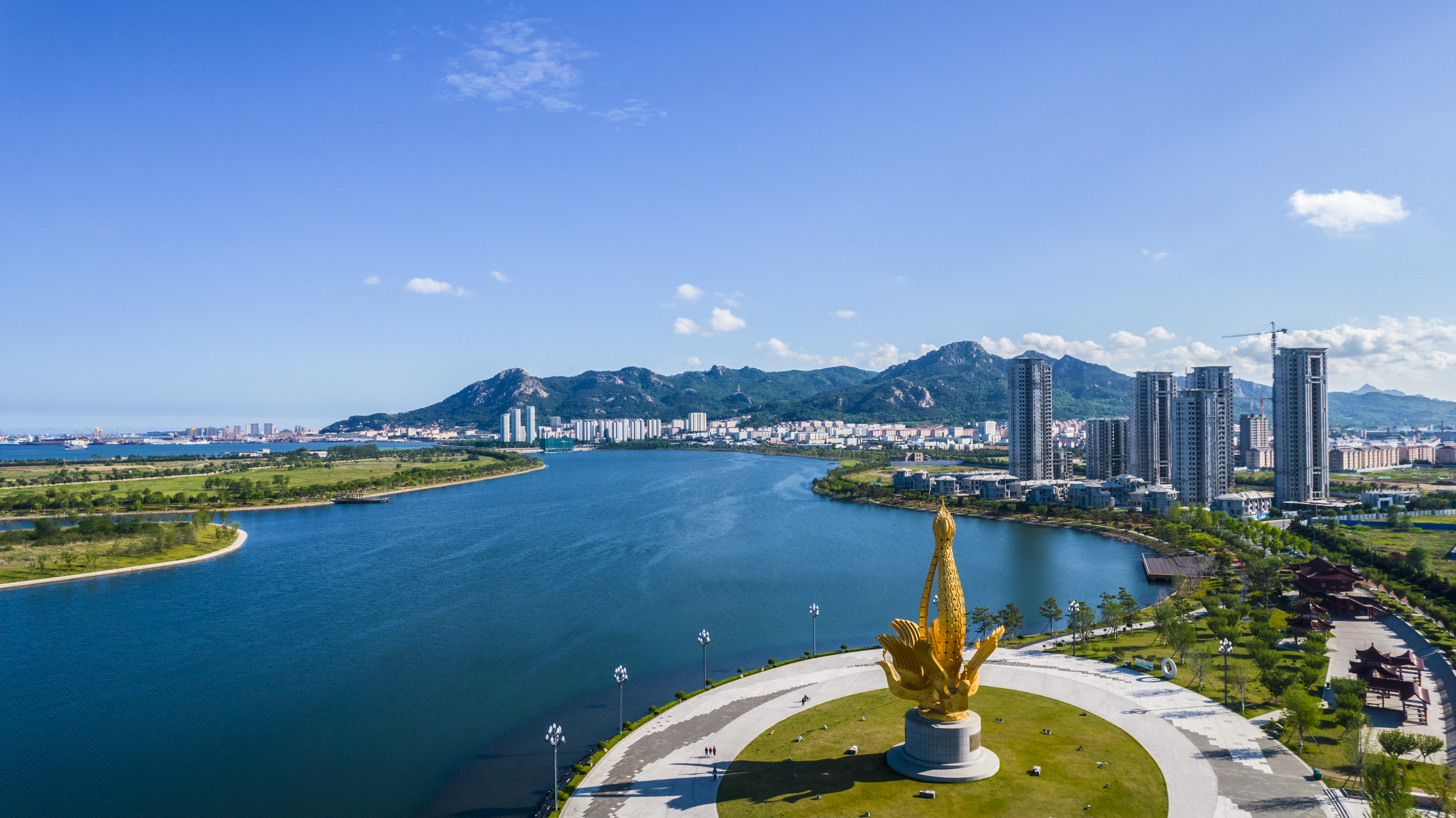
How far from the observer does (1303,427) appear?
50.8 metres

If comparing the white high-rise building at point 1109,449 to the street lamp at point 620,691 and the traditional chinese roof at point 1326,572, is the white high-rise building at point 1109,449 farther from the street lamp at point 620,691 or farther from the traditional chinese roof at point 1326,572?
the street lamp at point 620,691

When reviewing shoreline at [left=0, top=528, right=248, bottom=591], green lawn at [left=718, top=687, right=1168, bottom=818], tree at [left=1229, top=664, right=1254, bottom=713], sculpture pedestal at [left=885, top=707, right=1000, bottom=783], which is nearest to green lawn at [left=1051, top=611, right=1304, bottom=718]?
tree at [left=1229, top=664, right=1254, bottom=713]

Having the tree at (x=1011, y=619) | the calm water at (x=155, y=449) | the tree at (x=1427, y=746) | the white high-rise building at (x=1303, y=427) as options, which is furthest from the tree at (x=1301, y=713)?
the calm water at (x=155, y=449)

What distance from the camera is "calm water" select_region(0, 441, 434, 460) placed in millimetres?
124312

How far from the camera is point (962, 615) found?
14.6 meters

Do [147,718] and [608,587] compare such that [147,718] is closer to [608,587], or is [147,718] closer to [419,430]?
[608,587]

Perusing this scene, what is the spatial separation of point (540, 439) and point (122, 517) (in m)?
99.6

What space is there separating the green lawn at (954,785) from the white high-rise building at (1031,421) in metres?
51.0

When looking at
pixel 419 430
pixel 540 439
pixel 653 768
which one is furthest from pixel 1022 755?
pixel 419 430

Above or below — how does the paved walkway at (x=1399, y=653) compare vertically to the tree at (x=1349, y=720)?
below

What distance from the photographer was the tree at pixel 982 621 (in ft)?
80.3

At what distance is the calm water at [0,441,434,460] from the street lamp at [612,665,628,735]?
104 metres

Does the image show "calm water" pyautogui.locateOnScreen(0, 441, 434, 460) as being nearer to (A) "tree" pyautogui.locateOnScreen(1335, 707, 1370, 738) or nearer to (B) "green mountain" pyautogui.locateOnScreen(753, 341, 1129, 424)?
(B) "green mountain" pyautogui.locateOnScreen(753, 341, 1129, 424)

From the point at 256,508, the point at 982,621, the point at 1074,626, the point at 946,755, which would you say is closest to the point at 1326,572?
the point at 1074,626
